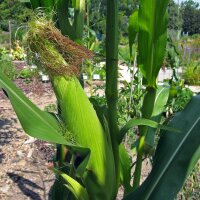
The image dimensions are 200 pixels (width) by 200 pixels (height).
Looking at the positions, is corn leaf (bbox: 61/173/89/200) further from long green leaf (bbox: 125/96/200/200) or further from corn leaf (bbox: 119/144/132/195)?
corn leaf (bbox: 119/144/132/195)

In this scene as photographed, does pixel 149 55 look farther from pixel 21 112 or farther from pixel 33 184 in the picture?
pixel 33 184

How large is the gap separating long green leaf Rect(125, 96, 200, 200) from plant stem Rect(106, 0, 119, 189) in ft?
0.61

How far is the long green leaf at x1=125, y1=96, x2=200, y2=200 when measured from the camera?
137 centimetres

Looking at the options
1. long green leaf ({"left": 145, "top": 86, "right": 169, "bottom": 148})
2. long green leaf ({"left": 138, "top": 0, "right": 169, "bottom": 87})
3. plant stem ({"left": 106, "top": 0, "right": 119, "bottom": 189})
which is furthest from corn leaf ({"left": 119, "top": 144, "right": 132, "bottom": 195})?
long green leaf ({"left": 138, "top": 0, "right": 169, "bottom": 87})

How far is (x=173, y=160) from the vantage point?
4.60 feet

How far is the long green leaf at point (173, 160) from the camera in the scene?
1365mm

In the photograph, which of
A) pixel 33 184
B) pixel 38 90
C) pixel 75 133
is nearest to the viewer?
pixel 75 133

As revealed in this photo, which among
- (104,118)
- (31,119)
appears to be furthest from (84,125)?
(31,119)

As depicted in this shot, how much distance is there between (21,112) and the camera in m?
1.12

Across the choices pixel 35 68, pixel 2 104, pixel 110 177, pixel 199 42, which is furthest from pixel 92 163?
pixel 199 42

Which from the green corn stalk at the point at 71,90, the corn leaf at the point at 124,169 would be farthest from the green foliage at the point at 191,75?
the green corn stalk at the point at 71,90

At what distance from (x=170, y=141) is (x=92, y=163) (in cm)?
32

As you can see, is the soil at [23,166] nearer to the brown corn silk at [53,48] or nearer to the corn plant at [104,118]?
the corn plant at [104,118]

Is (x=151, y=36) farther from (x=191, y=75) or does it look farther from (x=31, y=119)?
(x=191, y=75)
